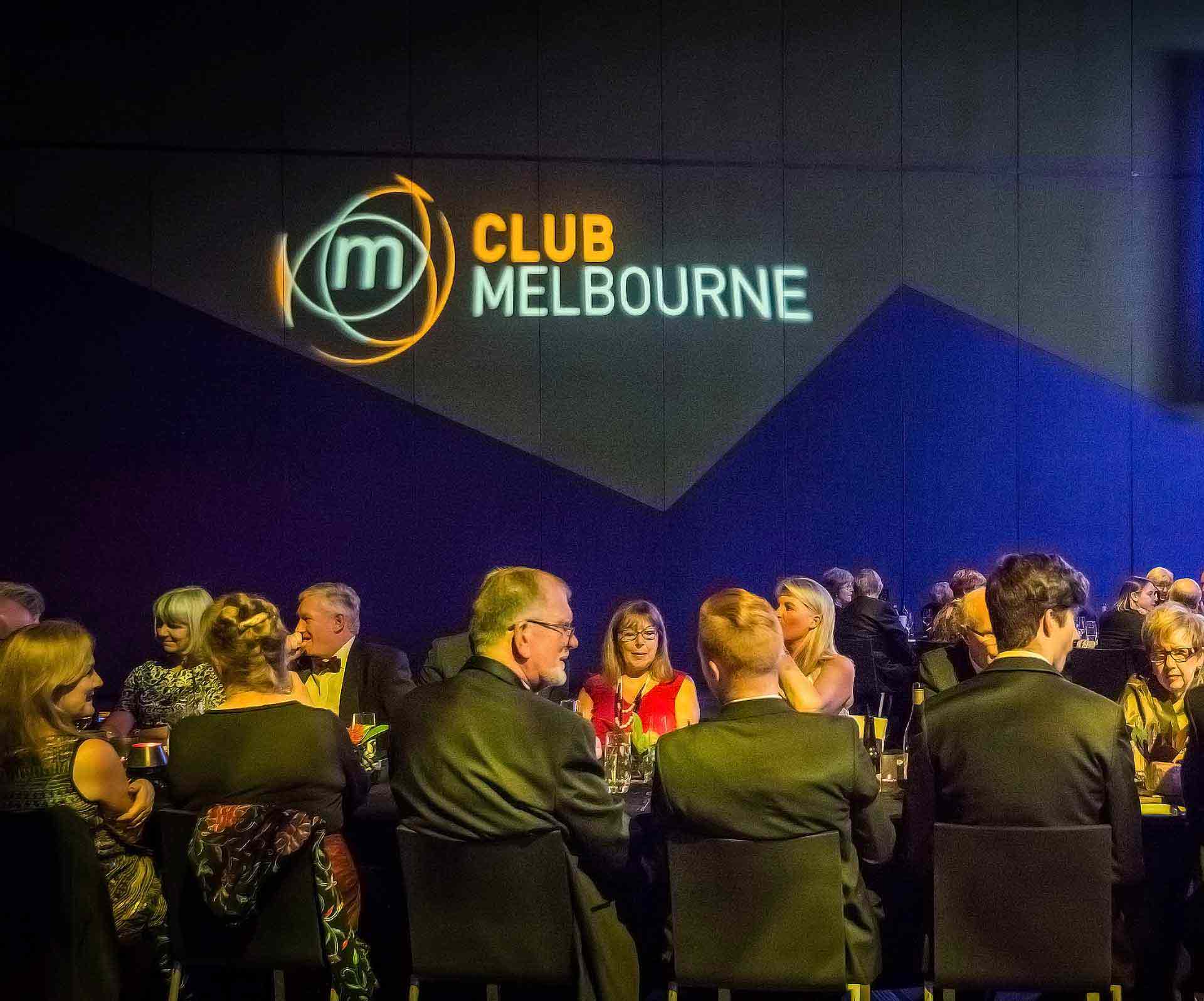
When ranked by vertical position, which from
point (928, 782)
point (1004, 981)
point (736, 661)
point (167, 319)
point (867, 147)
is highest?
point (867, 147)

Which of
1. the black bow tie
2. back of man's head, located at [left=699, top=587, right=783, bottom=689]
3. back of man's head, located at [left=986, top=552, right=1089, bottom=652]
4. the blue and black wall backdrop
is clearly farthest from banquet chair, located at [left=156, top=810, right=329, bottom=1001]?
the blue and black wall backdrop

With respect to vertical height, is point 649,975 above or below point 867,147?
below

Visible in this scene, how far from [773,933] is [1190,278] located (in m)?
8.19

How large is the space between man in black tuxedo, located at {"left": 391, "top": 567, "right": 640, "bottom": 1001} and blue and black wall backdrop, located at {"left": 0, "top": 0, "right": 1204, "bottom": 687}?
5882 mm

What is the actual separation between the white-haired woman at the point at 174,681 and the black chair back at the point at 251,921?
4.51 ft

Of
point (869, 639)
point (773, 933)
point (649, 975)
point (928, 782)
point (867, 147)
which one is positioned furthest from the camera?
point (867, 147)

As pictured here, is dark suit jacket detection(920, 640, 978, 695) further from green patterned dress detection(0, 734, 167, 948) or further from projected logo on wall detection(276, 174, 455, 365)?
projected logo on wall detection(276, 174, 455, 365)

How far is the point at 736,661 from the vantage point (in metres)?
2.87

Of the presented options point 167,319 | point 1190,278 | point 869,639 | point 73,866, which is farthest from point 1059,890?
point 1190,278

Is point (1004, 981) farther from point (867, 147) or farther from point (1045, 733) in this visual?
point (867, 147)

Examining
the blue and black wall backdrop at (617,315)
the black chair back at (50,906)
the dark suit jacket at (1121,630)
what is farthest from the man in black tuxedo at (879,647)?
the black chair back at (50,906)

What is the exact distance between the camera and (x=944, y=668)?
5.39 metres

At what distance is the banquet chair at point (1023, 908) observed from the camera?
274 cm

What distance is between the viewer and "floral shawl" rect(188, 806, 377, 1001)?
2701 mm
